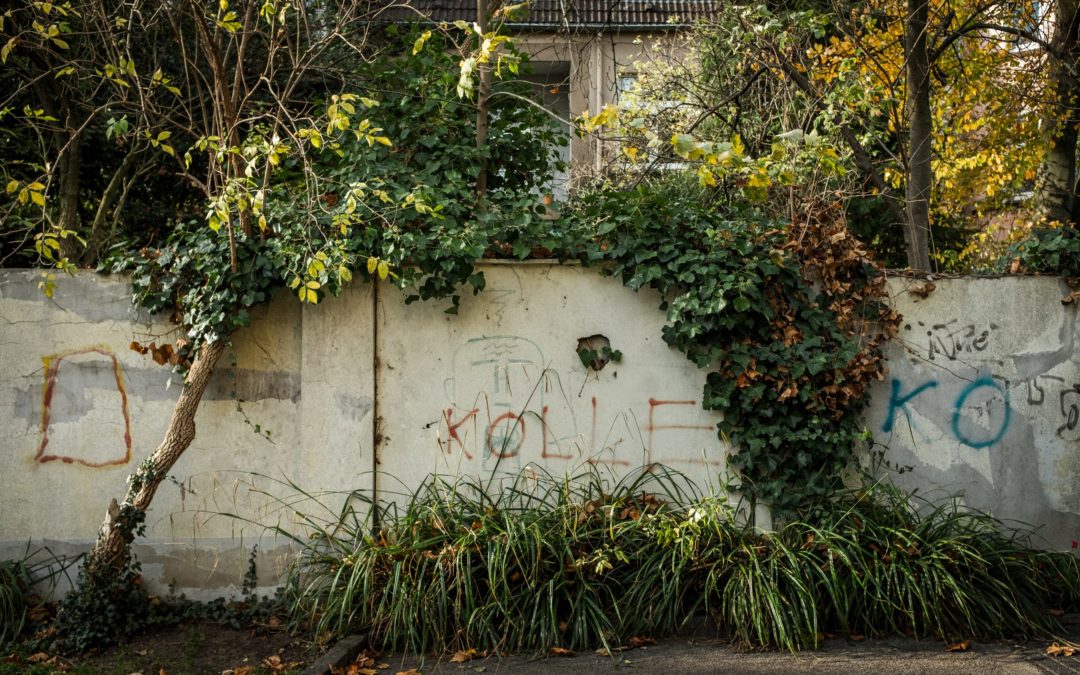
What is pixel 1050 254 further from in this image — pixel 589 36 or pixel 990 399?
pixel 589 36

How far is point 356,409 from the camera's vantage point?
597 centimetres

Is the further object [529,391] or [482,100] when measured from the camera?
[482,100]

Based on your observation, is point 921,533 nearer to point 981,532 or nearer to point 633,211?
point 981,532

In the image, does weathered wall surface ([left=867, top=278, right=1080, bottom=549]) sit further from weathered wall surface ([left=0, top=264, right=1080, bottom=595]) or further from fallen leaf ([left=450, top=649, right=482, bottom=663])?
fallen leaf ([left=450, top=649, right=482, bottom=663])

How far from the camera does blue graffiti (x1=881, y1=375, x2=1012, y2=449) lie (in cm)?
612

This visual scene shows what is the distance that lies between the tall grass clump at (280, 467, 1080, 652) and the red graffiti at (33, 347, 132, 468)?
1.41 m

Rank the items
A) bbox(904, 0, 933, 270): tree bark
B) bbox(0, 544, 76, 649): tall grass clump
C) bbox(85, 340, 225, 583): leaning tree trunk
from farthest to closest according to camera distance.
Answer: bbox(904, 0, 933, 270): tree bark → bbox(85, 340, 225, 583): leaning tree trunk → bbox(0, 544, 76, 649): tall grass clump

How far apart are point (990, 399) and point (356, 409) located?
4.17 meters

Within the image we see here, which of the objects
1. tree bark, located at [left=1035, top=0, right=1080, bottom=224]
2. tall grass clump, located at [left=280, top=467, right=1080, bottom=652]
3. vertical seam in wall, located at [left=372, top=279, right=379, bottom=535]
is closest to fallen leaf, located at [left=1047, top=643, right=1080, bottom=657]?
tall grass clump, located at [left=280, top=467, right=1080, bottom=652]

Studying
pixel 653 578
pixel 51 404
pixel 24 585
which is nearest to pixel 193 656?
pixel 24 585

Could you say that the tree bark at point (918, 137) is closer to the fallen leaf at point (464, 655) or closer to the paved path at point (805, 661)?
the paved path at point (805, 661)

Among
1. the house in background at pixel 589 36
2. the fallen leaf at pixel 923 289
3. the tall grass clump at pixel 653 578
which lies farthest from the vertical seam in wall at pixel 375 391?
the house in background at pixel 589 36

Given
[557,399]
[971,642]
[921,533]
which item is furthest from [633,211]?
[971,642]

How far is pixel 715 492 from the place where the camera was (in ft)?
19.7
